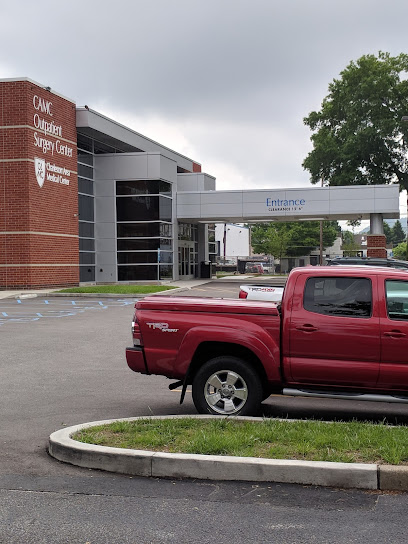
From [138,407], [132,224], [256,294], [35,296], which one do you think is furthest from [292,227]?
[138,407]

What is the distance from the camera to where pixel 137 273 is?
37938 millimetres

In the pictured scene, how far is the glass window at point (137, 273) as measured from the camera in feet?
124

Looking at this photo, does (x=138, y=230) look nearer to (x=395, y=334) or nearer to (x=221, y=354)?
(x=221, y=354)

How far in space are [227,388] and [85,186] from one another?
3074cm

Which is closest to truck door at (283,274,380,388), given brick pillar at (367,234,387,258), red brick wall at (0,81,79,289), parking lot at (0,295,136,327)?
parking lot at (0,295,136,327)

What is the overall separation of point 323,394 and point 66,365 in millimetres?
5727

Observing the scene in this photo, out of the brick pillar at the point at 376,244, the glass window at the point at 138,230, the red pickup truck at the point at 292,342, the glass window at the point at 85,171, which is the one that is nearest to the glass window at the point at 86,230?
the glass window at the point at 138,230

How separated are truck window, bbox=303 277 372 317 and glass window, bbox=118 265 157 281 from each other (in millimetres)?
30481

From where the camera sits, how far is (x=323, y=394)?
23.5 ft

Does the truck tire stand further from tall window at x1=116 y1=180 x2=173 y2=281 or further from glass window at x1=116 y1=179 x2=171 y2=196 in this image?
glass window at x1=116 y1=179 x2=171 y2=196

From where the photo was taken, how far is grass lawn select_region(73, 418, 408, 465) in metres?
5.68

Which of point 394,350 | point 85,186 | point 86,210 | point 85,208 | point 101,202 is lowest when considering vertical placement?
point 394,350

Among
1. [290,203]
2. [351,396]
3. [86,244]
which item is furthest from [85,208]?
[351,396]

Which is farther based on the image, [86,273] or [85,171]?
[86,273]
